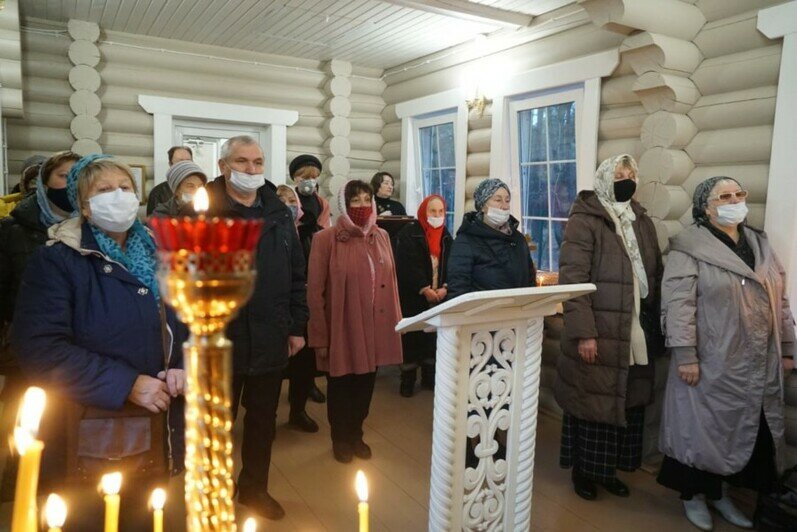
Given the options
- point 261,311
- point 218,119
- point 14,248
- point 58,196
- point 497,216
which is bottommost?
point 261,311

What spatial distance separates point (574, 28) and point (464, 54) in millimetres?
1282

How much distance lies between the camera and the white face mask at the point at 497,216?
3125 mm

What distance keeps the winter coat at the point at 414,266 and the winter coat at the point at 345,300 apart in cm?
102

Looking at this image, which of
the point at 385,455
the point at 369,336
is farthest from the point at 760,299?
the point at 385,455

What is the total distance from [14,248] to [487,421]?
2.09 m

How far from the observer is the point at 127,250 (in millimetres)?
1859

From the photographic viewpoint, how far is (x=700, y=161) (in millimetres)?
3348

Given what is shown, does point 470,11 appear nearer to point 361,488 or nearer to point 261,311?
point 261,311

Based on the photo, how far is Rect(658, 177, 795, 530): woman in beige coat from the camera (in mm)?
2707

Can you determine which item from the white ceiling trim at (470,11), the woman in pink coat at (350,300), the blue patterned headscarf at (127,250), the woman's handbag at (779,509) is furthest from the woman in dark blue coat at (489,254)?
the white ceiling trim at (470,11)

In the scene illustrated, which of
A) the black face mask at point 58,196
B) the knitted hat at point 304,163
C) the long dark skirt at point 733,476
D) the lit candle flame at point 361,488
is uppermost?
the knitted hat at point 304,163

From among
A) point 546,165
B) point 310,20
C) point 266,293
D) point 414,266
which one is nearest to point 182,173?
point 266,293

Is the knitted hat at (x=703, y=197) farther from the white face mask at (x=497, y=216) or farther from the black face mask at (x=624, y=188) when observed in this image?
the white face mask at (x=497, y=216)

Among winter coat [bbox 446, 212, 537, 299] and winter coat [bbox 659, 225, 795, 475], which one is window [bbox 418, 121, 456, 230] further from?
winter coat [bbox 659, 225, 795, 475]
